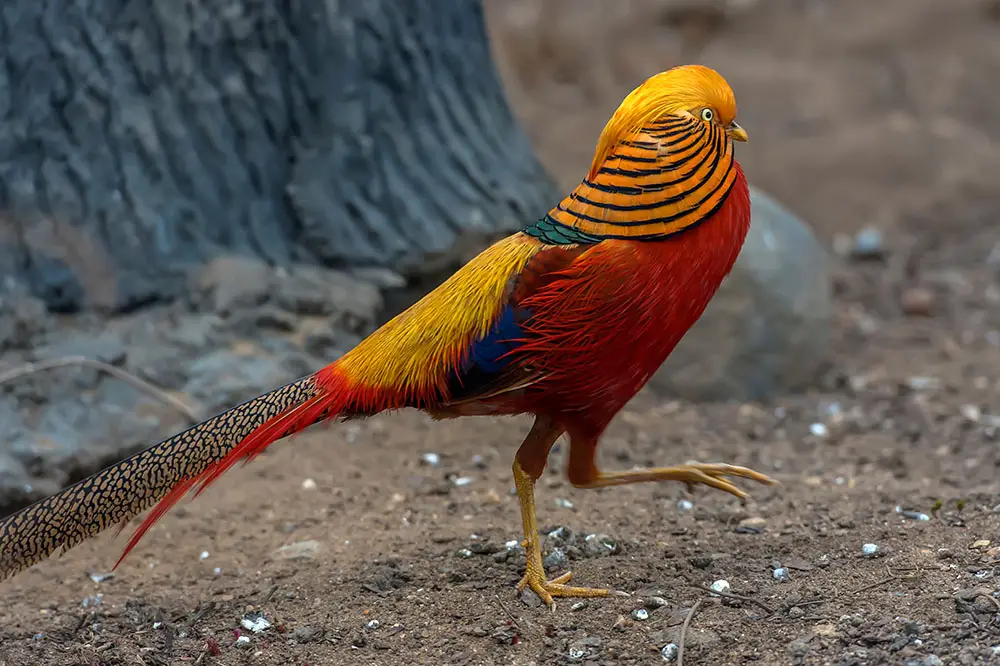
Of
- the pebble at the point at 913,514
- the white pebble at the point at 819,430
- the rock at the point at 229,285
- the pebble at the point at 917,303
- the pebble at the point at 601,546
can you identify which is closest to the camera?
the pebble at the point at 601,546

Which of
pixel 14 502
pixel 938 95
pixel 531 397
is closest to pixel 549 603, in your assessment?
pixel 531 397

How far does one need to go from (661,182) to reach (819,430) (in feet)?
7.91

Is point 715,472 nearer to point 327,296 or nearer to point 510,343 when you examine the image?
point 510,343

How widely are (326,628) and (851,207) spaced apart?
217 inches

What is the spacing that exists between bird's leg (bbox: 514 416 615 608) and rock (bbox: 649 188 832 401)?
2.11 m

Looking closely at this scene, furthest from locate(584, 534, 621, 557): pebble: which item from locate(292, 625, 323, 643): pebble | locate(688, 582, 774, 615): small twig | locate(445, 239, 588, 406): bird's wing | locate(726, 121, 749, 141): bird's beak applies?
locate(726, 121, 749, 141): bird's beak

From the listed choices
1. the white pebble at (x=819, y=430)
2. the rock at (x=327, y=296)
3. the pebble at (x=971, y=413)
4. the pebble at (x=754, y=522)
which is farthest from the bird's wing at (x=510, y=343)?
the pebble at (x=971, y=413)

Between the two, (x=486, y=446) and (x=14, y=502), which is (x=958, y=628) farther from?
(x=14, y=502)

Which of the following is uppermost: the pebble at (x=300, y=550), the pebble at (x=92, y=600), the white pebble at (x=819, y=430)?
the pebble at (x=300, y=550)

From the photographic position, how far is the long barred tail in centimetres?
280

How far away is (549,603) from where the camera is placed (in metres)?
2.87

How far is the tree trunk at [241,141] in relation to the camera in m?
4.22

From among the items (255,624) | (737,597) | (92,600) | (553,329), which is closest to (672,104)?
(553,329)

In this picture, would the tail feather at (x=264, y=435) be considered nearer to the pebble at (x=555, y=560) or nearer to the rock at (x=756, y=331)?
the pebble at (x=555, y=560)
